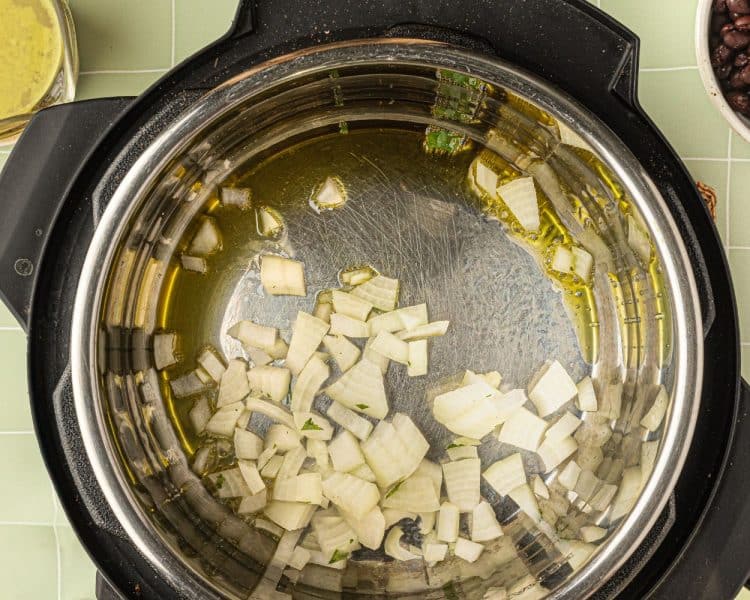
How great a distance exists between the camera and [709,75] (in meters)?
0.64

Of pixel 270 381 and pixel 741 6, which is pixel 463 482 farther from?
pixel 741 6

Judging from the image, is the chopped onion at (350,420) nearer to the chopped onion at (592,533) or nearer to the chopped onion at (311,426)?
the chopped onion at (311,426)

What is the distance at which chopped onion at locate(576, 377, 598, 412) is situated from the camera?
70 centimetres

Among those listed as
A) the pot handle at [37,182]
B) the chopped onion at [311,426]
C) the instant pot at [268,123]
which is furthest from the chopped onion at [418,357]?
the pot handle at [37,182]

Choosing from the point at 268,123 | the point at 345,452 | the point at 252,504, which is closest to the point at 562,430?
the point at 345,452

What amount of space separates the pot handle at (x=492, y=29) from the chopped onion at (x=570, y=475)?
369 mm

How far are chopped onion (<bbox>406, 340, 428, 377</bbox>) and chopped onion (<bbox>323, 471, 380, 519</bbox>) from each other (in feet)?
0.42

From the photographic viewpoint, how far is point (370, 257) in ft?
2.30

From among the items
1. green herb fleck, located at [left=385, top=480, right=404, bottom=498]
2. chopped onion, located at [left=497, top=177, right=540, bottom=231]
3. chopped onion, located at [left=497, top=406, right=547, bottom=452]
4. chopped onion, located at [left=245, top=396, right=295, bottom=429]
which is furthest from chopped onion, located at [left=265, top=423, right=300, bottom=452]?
chopped onion, located at [left=497, top=177, right=540, bottom=231]

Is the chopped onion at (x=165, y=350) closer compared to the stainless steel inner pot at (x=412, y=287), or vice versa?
the stainless steel inner pot at (x=412, y=287)

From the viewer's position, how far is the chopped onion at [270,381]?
70 cm

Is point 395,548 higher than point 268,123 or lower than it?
lower

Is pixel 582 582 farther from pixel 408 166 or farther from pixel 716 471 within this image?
pixel 408 166

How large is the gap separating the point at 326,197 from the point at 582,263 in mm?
278
